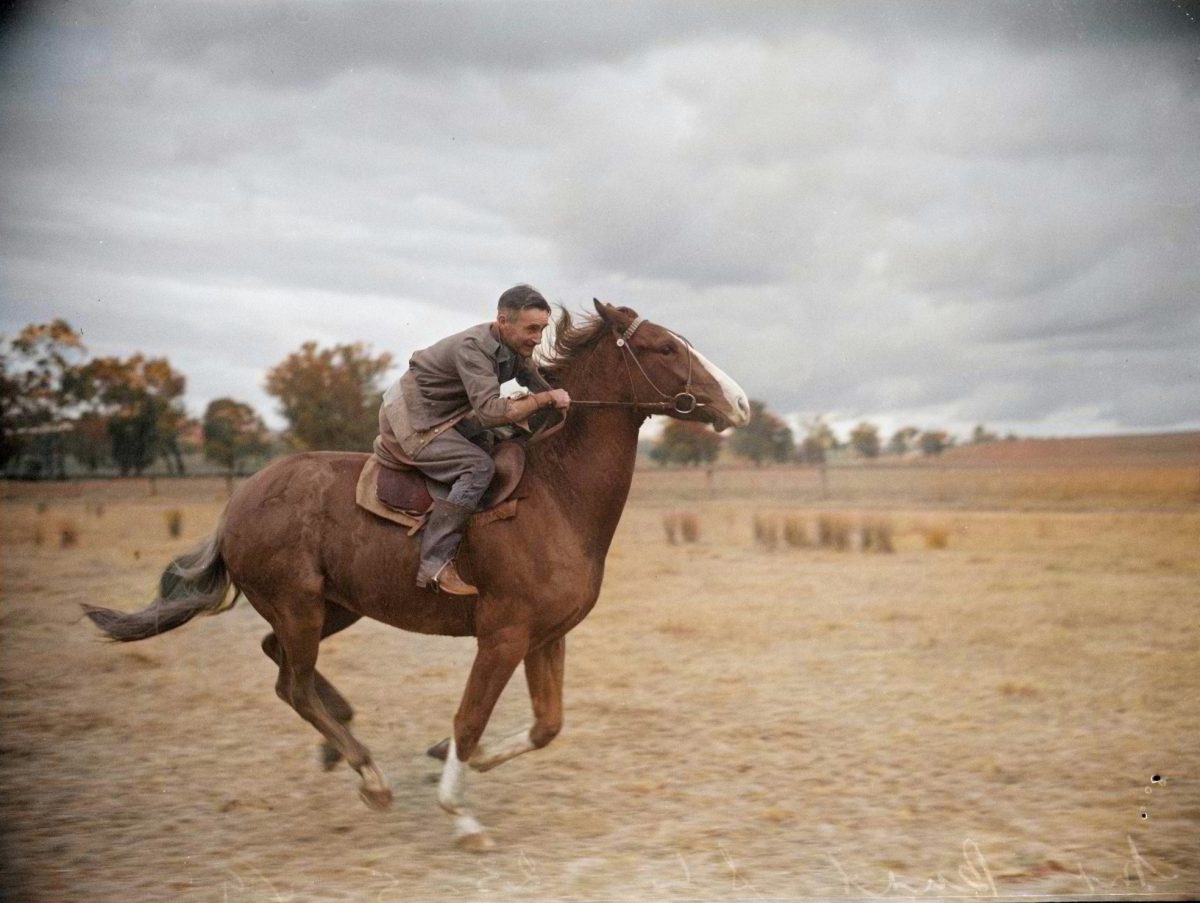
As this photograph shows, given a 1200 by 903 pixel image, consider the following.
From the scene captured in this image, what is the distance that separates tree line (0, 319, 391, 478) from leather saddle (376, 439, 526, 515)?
417cm

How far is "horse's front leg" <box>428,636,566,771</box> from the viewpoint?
4734mm

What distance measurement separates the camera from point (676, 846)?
15.2 ft

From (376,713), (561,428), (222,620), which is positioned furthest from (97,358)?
(561,428)

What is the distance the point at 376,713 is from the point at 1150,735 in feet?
18.4

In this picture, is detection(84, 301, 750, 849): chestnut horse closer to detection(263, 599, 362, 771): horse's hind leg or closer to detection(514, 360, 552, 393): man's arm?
detection(514, 360, 552, 393): man's arm

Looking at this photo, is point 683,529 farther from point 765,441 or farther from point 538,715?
point 538,715

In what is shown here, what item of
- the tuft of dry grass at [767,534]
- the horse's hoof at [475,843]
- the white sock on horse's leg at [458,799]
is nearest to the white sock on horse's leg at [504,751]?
the white sock on horse's leg at [458,799]

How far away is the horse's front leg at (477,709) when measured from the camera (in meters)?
4.48

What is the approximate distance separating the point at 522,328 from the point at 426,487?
906mm

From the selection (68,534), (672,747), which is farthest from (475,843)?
(68,534)

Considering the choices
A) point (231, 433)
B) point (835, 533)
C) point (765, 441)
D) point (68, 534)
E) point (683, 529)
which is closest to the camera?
point (231, 433)

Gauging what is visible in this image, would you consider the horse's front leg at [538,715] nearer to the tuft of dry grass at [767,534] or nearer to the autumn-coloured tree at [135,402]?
the autumn-coloured tree at [135,402]

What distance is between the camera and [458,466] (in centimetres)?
451

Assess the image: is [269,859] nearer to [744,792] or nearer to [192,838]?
[192,838]
